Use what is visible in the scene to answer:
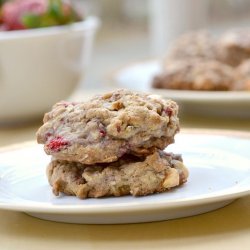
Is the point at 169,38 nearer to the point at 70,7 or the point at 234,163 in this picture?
the point at 70,7

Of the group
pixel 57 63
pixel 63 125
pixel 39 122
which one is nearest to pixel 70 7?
pixel 57 63

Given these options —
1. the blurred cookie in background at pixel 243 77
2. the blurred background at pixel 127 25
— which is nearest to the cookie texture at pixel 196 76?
the blurred cookie in background at pixel 243 77

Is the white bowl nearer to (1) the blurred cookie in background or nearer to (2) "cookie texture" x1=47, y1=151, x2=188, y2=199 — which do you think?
(1) the blurred cookie in background

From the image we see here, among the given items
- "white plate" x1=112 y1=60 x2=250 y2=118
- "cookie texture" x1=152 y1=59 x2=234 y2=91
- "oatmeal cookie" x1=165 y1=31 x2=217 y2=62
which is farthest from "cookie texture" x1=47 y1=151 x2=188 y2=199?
"oatmeal cookie" x1=165 y1=31 x2=217 y2=62

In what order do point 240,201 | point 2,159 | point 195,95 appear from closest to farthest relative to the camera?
point 240,201 < point 2,159 < point 195,95

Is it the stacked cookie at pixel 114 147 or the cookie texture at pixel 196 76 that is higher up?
the stacked cookie at pixel 114 147

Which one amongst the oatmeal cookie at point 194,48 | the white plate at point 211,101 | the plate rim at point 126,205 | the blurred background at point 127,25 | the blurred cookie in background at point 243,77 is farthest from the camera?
the blurred background at point 127,25

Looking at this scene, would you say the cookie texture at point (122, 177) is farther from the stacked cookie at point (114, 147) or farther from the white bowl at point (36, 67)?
the white bowl at point (36, 67)
